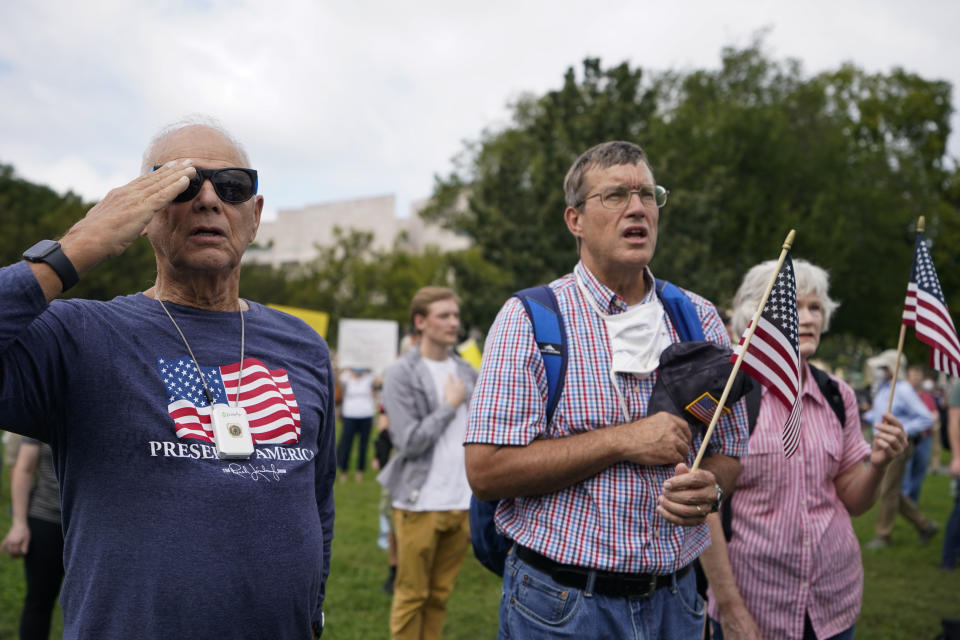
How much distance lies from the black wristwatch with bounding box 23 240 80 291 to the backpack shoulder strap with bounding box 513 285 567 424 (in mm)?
1315

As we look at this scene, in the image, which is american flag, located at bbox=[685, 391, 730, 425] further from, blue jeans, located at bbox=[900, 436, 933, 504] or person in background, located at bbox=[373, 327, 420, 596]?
blue jeans, located at bbox=[900, 436, 933, 504]

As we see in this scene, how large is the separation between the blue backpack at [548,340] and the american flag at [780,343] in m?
0.27

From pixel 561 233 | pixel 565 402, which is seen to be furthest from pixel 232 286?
pixel 561 233

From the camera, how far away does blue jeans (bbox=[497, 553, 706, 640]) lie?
2.47 metres

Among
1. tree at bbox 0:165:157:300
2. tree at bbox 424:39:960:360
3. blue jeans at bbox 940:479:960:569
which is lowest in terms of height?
blue jeans at bbox 940:479:960:569

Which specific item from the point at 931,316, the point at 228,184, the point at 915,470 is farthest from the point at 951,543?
the point at 228,184

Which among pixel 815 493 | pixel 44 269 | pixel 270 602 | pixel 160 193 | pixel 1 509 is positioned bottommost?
pixel 1 509

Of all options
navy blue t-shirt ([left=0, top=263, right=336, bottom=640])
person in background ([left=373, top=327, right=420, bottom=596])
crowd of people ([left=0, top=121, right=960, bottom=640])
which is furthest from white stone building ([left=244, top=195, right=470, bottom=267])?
navy blue t-shirt ([left=0, top=263, right=336, bottom=640])

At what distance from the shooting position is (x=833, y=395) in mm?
3518

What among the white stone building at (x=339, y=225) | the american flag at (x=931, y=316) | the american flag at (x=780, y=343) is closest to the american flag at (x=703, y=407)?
the american flag at (x=780, y=343)

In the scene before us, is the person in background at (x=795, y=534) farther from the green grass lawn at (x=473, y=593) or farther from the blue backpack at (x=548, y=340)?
the green grass lawn at (x=473, y=593)

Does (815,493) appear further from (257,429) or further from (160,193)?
(160,193)

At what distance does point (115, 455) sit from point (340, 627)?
4.68 meters

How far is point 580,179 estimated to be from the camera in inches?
117
